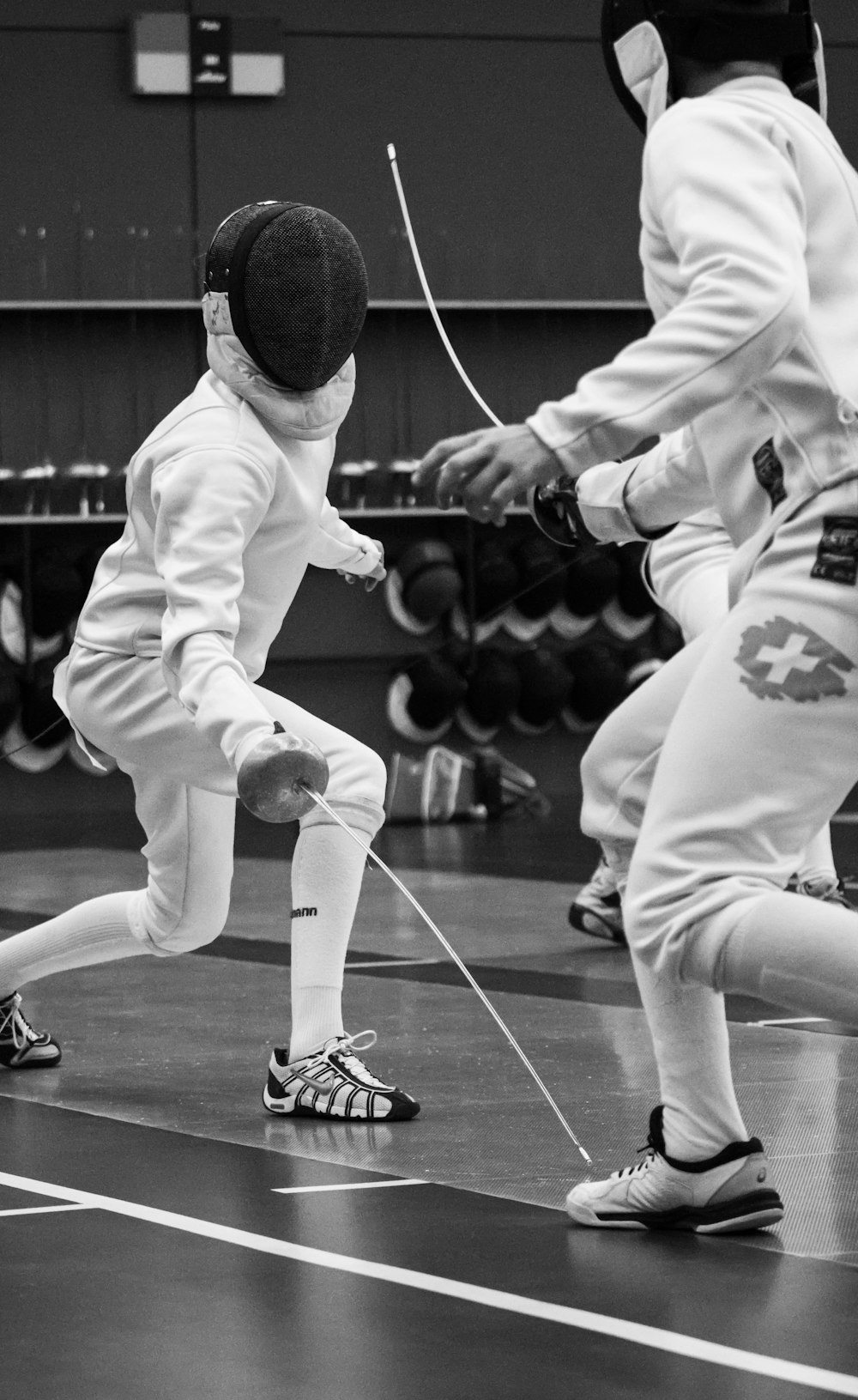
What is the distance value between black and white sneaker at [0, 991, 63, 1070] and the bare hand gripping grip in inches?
36.8

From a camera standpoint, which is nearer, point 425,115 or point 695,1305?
point 695,1305

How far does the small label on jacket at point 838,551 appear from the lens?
180cm

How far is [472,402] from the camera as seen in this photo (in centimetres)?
793

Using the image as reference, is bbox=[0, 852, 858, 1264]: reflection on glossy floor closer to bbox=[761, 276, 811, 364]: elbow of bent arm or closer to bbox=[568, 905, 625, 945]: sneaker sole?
bbox=[568, 905, 625, 945]: sneaker sole

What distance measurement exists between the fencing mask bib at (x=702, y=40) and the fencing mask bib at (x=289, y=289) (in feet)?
2.53

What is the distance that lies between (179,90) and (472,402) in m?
1.49

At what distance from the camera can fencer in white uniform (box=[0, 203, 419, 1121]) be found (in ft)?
8.69

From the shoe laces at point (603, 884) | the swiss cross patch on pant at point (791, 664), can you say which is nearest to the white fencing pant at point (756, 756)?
the swiss cross patch on pant at point (791, 664)

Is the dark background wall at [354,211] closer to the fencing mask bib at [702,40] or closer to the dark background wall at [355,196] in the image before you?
the dark background wall at [355,196]

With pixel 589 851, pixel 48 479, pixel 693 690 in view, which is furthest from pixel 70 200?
pixel 693 690

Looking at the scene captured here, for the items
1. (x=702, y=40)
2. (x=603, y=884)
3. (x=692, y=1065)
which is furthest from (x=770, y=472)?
(x=603, y=884)

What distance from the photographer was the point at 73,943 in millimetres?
2953

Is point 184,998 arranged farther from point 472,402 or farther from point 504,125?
point 504,125

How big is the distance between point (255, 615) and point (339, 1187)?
2.54ft
